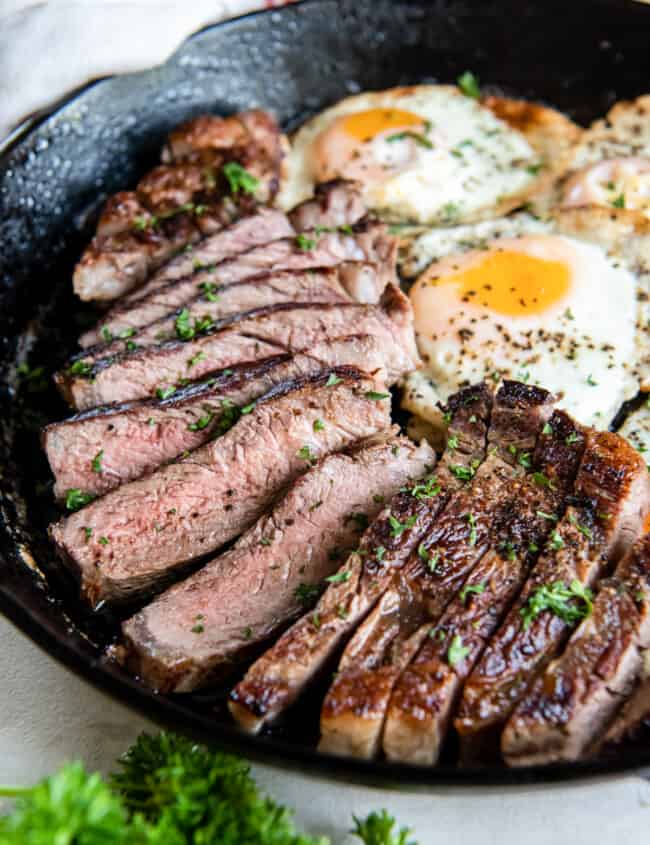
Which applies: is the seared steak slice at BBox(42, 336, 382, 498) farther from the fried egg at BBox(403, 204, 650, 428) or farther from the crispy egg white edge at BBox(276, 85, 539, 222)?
the crispy egg white edge at BBox(276, 85, 539, 222)

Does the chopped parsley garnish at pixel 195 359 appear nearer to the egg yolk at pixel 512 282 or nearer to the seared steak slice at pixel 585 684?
the egg yolk at pixel 512 282

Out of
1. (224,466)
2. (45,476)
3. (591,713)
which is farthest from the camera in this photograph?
(45,476)

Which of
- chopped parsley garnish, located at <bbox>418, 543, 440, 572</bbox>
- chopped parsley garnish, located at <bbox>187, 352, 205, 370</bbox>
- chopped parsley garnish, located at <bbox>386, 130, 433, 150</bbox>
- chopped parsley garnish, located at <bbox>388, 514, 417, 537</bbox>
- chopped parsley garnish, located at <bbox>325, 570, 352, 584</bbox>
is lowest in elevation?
chopped parsley garnish, located at <bbox>418, 543, 440, 572</bbox>

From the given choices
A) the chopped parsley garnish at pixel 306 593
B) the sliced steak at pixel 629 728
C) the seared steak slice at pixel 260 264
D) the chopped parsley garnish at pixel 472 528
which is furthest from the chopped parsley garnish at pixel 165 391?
the sliced steak at pixel 629 728

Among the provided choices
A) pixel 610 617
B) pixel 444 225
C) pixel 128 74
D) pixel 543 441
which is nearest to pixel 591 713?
pixel 610 617

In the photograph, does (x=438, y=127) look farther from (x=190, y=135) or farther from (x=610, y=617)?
(x=610, y=617)

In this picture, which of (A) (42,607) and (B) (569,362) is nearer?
(A) (42,607)

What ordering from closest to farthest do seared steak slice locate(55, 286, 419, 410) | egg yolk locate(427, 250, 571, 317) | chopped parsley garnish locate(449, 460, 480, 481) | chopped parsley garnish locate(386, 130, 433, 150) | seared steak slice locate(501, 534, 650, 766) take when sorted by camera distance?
seared steak slice locate(501, 534, 650, 766) → chopped parsley garnish locate(449, 460, 480, 481) → seared steak slice locate(55, 286, 419, 410) → egg yolk locate(427, 250, 571, 317) → chopped parsley garnish locate(386, 130, 433, 150)

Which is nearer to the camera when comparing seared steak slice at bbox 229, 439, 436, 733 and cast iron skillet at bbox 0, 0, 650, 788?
seared steak slice at bbox 229, 439, 436, 733

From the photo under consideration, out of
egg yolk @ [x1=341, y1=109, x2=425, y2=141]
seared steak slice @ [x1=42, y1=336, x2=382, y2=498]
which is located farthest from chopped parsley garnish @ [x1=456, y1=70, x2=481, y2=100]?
seared steak slice @ [x1=42, y1=336, x2=382, y2=498]
